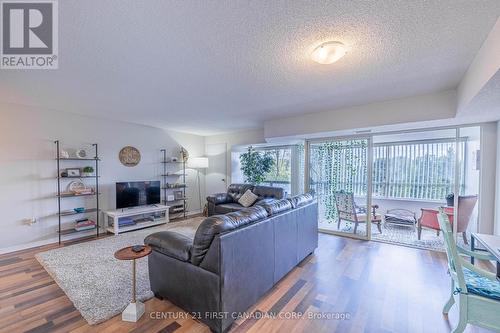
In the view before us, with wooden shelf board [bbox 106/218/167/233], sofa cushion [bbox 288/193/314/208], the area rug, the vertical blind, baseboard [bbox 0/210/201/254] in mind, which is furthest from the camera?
wooden shelf board [bbox 106/218/167/233]

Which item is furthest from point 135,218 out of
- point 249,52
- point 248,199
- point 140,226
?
point 249,52

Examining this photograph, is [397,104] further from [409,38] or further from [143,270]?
[143,270]

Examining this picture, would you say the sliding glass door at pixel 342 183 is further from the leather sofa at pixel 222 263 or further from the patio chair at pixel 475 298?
the patio chair at pixel 475 298

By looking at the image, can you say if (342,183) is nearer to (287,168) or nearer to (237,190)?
(287,168)

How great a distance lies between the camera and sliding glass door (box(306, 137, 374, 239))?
4160 millimetres

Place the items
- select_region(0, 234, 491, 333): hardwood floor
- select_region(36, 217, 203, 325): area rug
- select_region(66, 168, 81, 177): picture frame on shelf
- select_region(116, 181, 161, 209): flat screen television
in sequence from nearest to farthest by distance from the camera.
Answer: select_region(0, 234, 491, 333): hardwood floor < select_region(36, 217, 203, 325): area rug < select_region(66, 168, 81, 177): picture frame on shelf < select_region(116, 181, 161, 209): flat screen television

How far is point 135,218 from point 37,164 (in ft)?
6.76

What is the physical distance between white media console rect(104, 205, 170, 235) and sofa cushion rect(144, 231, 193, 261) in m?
2.72

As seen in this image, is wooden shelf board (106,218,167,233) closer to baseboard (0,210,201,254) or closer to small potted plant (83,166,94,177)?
baseboard (0,210,201,254)

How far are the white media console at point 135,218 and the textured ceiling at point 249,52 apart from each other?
2.24 metres

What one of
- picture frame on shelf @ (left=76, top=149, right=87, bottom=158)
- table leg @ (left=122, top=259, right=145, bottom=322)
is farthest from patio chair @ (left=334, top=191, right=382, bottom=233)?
picture frame on shelf @ (left=76, top=149, right=87, bottom=158)

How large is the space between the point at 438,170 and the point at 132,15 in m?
6.44

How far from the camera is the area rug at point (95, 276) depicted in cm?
209

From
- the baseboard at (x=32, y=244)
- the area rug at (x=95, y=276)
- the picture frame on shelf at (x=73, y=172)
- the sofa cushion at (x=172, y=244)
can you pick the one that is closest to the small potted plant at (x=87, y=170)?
the picture frame on shelf at (x=73, y=172)
